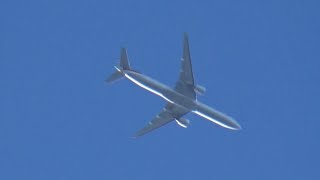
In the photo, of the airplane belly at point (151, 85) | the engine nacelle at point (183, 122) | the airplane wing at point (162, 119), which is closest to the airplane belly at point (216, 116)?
the engine nacelle at point (183, 122)

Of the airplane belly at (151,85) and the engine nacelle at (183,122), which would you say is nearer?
the airplane belly at (151,85)

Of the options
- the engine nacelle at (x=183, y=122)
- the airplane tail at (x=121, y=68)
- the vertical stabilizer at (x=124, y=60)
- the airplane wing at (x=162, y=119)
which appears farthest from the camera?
the airplane wing at (x=162, y=119)

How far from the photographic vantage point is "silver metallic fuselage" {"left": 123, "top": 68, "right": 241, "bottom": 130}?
11725 centimetres

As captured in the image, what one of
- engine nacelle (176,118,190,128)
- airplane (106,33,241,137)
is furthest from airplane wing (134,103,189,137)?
airplane (106,33,241,137)

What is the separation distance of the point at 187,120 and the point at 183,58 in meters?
10.9

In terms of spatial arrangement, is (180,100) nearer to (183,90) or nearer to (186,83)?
(183,90)

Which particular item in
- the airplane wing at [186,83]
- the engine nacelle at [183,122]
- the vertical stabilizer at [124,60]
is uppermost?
the vertical stabilizer at [124,60]

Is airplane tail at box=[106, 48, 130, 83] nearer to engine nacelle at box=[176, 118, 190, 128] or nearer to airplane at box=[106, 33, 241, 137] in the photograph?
airplane at box=[106, 33, 241, 137]

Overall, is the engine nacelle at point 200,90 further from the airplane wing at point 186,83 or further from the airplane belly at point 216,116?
the airplane belly at point 216,116

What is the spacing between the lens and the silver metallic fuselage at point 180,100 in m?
117

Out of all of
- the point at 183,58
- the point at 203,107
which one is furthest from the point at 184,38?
the point at 203,107

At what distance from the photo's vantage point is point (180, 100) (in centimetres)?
11831

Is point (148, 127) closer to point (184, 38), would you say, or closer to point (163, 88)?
point (163, 88)

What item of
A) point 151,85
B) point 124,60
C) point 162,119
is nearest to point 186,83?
point 151,85
